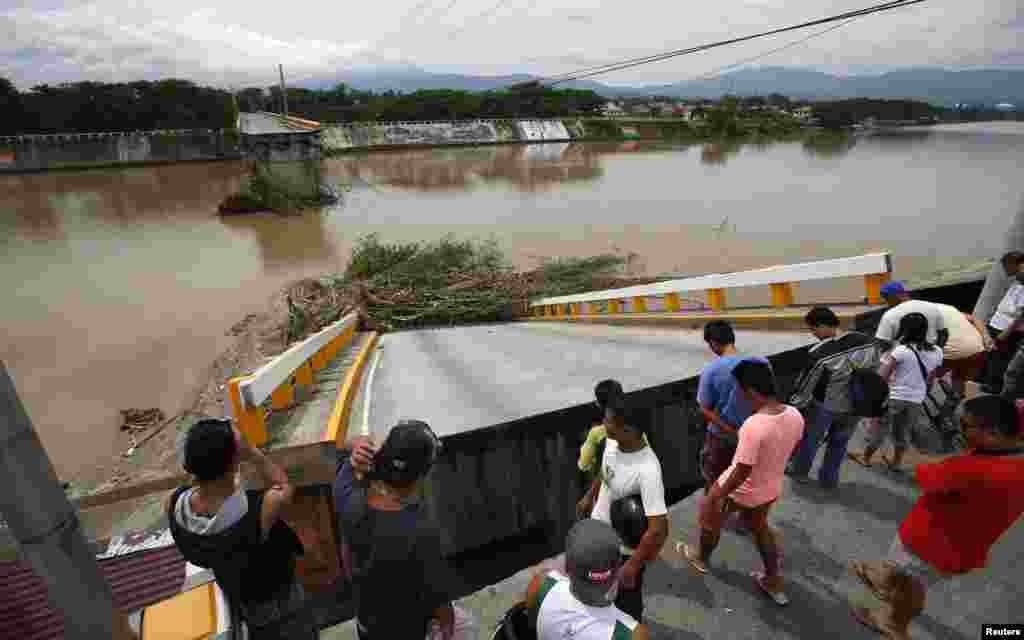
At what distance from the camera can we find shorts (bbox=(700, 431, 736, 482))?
3.14m

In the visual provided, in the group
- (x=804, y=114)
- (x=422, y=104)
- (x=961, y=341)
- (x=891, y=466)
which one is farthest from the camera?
(x=804, y=114)

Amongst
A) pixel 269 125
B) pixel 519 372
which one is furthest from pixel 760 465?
pixel 269 125

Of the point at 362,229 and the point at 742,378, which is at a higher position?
the point at 742,378

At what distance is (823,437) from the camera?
3.55 m

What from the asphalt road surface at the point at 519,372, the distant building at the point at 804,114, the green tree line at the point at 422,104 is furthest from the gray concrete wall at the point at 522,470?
the distant building at the point at 804,114

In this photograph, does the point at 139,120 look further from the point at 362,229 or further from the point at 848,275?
the point at 848,275

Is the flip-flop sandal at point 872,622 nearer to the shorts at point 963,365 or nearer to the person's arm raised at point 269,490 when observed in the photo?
the shorts at point 963,365

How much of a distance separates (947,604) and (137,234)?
32.6 meters

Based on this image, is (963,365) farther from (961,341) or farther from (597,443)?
(597,443)

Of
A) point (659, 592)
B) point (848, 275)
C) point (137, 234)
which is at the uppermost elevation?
point (848, 275)

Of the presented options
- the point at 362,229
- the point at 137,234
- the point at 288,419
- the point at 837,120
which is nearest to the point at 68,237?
the point at 137,234

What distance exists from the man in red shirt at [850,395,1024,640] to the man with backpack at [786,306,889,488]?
35.5 inches

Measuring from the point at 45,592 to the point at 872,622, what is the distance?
442 cm

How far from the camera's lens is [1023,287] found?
4391mm
